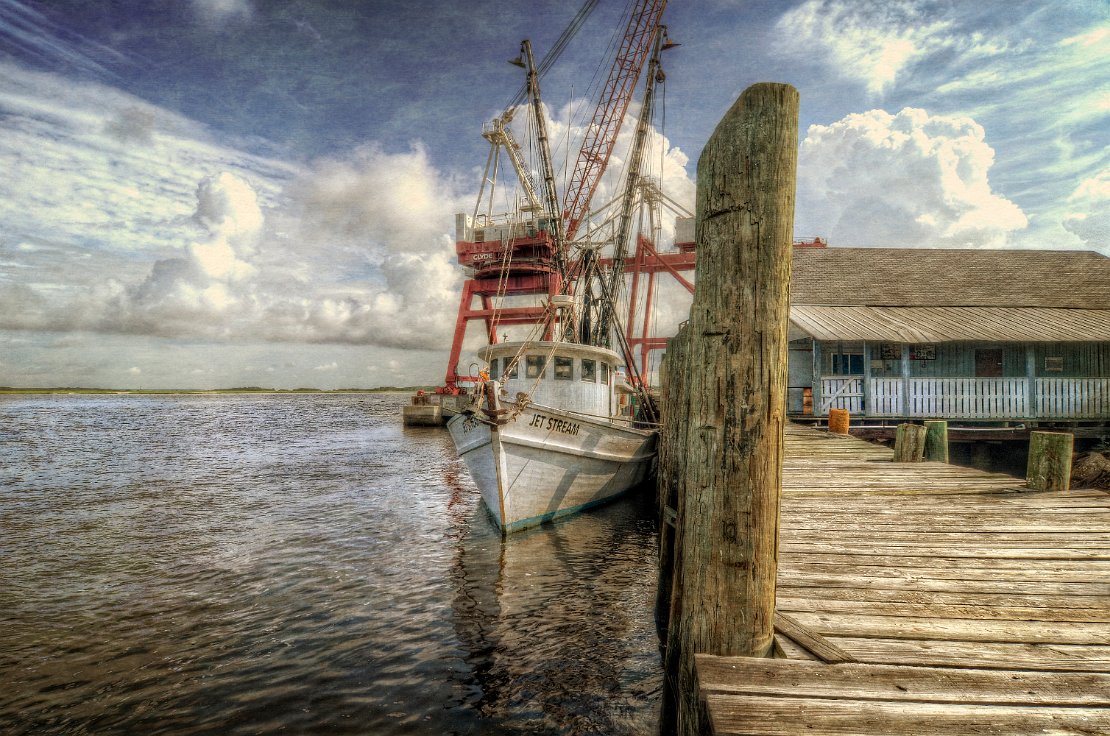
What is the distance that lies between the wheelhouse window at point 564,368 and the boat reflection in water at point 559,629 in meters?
3.78

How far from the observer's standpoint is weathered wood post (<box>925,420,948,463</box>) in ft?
31.0

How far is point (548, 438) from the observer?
10.4m

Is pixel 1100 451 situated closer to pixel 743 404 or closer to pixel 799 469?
pixel 799 469

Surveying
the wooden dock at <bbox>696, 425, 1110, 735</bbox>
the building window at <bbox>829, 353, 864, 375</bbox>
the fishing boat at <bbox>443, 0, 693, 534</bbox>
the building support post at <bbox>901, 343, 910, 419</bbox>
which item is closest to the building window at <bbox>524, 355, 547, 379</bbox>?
the fishing boat at <bbox>443, 0, 693, 534</bbox>

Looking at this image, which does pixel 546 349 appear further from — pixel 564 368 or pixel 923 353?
pixel 923 353

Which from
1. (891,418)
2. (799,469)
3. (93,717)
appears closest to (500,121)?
(891,418)

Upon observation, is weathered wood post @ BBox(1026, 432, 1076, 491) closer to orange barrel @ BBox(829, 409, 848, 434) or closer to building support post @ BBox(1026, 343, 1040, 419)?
orange barrel @ BBox(829, 409, 848, 434)

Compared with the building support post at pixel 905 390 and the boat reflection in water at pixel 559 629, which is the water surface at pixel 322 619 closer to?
the boat reflection in water at pixel 559 629

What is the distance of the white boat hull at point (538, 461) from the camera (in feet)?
32.6

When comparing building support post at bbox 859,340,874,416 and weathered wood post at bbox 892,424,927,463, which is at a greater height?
building support post at bbox 859,340,874,416

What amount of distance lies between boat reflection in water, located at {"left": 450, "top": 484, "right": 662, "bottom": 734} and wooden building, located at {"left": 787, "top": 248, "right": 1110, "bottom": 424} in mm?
9270

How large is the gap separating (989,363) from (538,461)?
1535 cm

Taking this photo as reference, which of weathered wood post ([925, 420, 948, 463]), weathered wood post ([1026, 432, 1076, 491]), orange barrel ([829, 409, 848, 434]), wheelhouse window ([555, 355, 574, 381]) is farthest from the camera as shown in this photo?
orange barrel ([829, 409, 848, 434])

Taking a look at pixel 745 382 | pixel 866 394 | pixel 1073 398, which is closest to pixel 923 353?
pixel 866 394
